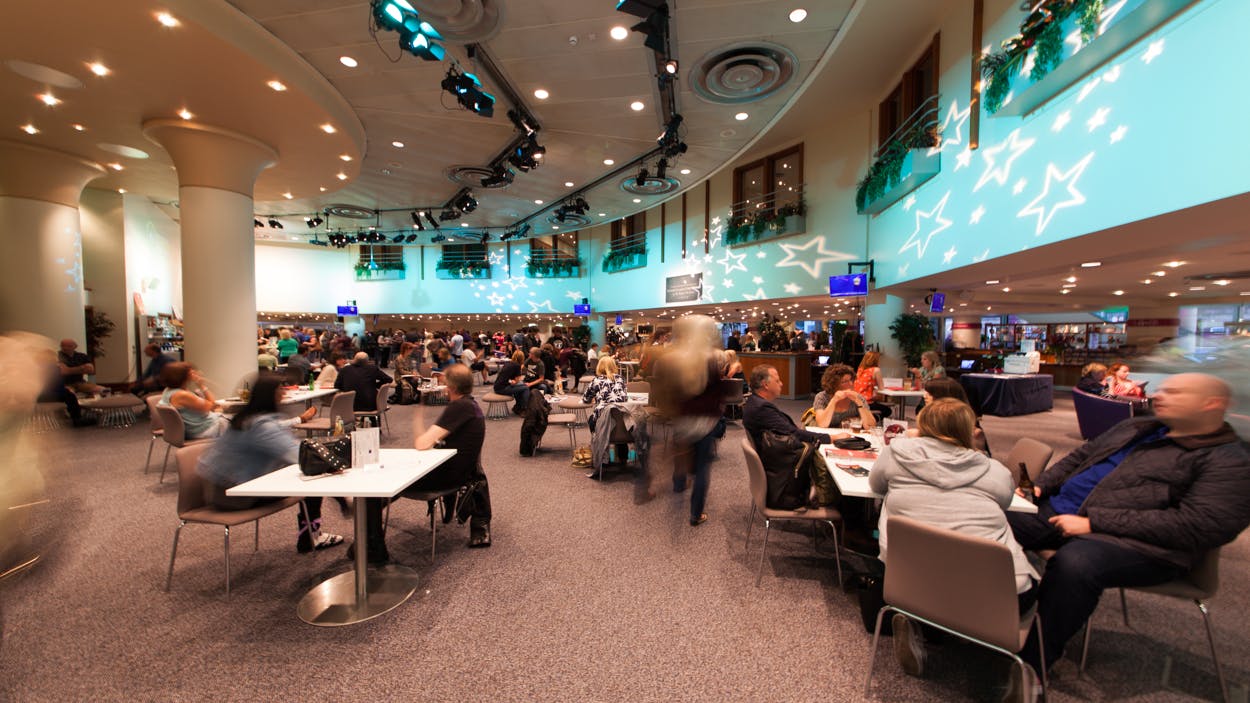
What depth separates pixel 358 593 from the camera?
2703 mm

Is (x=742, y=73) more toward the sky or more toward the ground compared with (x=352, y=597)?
more toward the sky

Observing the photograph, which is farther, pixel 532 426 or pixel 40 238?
pixel 40 238

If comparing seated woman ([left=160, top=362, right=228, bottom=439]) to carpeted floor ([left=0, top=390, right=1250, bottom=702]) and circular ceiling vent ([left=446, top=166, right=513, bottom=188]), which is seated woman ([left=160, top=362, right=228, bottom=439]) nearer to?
carpeted floor ([left=0, top=390, right=1250, bottom=702])

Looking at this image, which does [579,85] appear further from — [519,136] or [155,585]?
[155,585]

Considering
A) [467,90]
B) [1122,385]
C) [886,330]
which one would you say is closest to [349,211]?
[467,90]

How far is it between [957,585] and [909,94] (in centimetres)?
852

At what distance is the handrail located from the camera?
6379 mm

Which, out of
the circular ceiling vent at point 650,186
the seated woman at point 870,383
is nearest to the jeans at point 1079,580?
the seated woman at point 870,383

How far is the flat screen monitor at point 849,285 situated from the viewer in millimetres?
8703

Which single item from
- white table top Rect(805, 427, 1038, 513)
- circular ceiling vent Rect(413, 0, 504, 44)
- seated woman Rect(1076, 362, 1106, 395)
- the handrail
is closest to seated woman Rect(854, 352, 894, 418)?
white table top Rect(805, 427, 1038, 513)

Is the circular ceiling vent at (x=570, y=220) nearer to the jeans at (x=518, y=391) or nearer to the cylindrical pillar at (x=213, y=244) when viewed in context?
the jeans at (x=518, y=391)

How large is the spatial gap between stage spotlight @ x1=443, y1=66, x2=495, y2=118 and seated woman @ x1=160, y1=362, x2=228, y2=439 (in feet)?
15.0

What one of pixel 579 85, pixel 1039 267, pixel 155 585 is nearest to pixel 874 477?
pixel 155 585

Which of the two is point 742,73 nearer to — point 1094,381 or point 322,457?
point 1094,381
